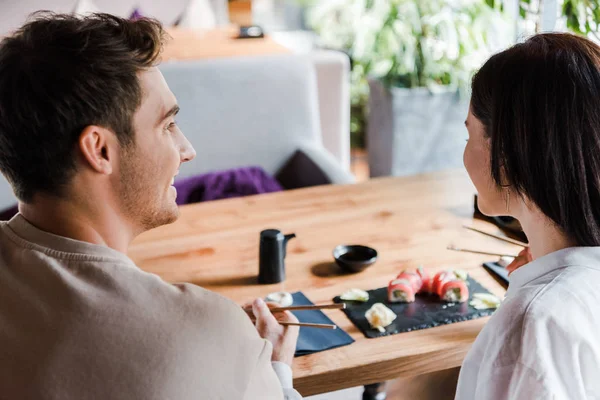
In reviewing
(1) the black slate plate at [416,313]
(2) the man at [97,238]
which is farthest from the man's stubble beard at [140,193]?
(1) the black slate plate at [416,313]

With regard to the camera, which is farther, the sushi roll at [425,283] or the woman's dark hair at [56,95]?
the sushi roll at [425,283]

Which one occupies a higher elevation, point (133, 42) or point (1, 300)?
point (133, 42)

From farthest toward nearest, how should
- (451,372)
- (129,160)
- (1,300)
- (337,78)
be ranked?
(337,78) < (451,372) < (129,160) < (1,300)

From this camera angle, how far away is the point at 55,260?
3.05 feet

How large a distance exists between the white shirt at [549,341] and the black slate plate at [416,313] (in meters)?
0.34

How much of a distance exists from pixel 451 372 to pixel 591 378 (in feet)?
1.91

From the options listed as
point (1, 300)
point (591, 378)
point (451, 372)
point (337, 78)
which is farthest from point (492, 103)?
point (337, 78)

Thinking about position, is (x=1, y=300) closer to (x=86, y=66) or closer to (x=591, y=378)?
(x=86, y=66)

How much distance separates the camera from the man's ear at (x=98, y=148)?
3.30 feet

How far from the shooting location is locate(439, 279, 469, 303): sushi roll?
4.96 ft

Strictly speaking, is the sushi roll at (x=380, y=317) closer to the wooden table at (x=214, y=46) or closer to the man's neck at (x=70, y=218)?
the man's neck at (x=70, y=218)

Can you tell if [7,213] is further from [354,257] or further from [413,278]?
[413,278]

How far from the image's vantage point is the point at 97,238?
1040 millimetres

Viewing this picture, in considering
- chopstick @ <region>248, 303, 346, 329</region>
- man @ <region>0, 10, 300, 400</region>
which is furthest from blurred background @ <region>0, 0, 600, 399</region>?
man @ <region>0, 10, 300, 400</region>
